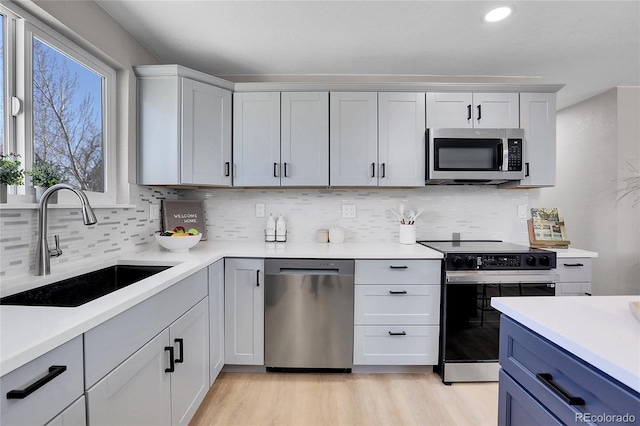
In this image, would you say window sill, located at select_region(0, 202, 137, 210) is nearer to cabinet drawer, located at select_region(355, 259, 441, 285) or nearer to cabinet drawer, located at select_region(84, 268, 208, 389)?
cabinet drawer, located at select_region(84, 268, 208, 389)

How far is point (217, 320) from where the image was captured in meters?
2.00

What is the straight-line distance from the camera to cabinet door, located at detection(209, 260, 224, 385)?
188 cm

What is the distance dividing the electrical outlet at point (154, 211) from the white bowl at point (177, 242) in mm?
397

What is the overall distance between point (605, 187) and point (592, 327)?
3.30 metres

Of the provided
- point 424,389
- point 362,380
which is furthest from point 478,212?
point 362,380

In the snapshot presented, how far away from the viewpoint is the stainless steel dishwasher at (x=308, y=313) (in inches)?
82.8

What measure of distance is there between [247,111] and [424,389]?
2439 mm

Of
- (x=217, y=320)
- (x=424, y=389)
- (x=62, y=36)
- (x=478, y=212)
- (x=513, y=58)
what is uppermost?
(x=513, y=58)

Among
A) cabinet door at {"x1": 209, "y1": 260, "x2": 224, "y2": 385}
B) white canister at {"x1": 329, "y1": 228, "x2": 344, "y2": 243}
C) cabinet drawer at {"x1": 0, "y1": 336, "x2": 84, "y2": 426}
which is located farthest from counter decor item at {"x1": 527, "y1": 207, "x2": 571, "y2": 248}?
cabinet drawer at {"x1": 0, "y1": 336, "x2": 84, "y2": 426}

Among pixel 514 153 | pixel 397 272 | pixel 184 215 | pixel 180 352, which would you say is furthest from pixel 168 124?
pixel 514 153

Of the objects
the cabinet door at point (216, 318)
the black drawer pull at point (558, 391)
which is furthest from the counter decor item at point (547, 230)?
the cabinet door at point (216, 318)

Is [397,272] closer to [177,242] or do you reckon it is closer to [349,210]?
[349,210]

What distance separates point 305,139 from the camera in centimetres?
240

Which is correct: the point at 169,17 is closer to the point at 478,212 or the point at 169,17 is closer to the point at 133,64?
the point at 133,64
